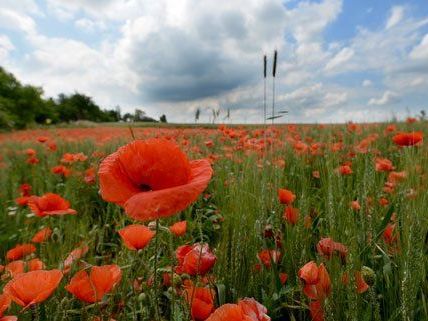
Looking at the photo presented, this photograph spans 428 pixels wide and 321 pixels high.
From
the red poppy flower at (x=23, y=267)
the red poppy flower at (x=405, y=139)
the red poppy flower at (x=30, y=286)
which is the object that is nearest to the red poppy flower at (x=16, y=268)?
the red poppy flower at (x=23, y=267)

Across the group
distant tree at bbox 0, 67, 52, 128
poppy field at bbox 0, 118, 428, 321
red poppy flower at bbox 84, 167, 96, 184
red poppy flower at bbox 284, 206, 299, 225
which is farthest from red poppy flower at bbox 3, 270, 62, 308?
distant tree at bbox 0, 67, 52, 128

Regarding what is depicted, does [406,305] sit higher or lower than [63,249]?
higher

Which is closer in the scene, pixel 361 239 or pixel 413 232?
pixel 413 232

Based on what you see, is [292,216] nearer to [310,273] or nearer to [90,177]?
[310,273]

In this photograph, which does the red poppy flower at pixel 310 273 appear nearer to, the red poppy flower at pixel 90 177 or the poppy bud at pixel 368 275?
the poppy bud at pixel 368 275

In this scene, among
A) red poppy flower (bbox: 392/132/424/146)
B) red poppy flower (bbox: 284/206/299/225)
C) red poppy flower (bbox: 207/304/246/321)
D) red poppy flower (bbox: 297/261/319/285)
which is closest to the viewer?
red poppy flower (bbox: 207/304/246/321)

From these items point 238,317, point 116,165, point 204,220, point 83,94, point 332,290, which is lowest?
point 204,220

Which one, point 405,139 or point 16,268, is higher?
point 405,139

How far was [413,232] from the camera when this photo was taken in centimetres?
88

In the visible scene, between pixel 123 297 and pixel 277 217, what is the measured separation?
1.93ft

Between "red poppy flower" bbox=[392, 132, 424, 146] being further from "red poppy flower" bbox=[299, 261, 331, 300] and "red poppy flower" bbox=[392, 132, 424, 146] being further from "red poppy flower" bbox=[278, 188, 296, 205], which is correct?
"red poppy flower" bbox=[299, 261, 331, 300]

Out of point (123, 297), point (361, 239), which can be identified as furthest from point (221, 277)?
point (361, 239)

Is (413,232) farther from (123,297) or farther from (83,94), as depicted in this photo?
(83,94)

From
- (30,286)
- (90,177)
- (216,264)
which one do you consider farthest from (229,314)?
(90,177)
